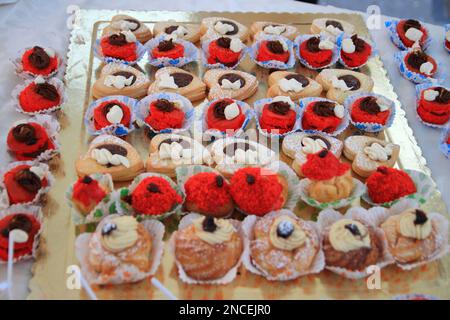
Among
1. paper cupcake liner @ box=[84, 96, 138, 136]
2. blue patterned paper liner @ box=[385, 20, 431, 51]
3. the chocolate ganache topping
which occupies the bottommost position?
paper cupcake liner @ box=[84, 96, 138, 136]

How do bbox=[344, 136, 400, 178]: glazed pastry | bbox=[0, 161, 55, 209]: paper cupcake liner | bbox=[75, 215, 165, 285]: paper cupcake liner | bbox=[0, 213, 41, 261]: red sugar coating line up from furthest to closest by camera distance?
bbox=[344, 136, 400, 178]: glazed pastry < bbox=[0, 161, 55, 209]: paper cupcake liner < bbox=[0, 213, 41, 261]: red sugar coating < bbox=[75, 215, 165, 285]: paper cupcake liner

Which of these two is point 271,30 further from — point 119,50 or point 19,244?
point 19,244

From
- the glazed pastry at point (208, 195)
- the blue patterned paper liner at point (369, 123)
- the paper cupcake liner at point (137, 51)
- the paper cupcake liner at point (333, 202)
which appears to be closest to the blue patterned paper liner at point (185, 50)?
the paper cupcake liner at point (137, 51)

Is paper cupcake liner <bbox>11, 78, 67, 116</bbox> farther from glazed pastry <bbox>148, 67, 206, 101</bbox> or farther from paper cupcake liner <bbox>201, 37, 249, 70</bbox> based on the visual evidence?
paper cupcake liner <bbox>201, 37, 249, 70</bbox>

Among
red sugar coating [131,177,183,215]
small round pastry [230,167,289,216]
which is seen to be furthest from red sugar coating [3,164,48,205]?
small round pastry [230,167,289,216]

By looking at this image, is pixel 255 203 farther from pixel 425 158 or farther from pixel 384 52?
pixel 384 52
